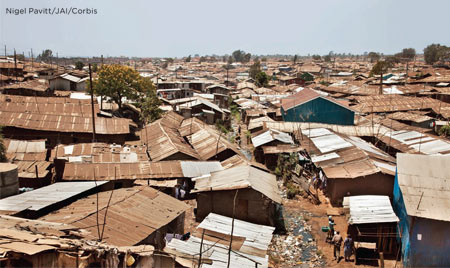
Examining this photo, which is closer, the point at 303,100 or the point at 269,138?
the point at 269,138

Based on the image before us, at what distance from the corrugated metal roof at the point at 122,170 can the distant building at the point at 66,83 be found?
28.3 meters

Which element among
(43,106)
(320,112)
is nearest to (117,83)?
(43,106)

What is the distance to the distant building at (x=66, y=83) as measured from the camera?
4116 centimetres

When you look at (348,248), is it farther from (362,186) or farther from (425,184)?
(362,186)

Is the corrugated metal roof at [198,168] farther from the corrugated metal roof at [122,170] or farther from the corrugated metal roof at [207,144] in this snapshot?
the corrugated metal roof at [207,144]

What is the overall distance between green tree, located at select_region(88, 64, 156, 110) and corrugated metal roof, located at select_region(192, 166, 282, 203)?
17.4 metres

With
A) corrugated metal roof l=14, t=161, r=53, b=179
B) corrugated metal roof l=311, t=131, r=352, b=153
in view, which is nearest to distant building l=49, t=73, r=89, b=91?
corrugated metal roof l=14, t=161, r=53, b=179

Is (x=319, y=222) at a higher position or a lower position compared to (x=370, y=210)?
lower

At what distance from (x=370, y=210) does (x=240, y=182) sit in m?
4.72

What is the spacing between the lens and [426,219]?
10570 millimetres

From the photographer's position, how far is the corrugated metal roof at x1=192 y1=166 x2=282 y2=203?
13.8 metres

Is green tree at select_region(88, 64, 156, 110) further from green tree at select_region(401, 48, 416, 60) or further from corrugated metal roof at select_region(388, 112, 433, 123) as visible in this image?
green tree at select_region(401, 48, 416, 60)

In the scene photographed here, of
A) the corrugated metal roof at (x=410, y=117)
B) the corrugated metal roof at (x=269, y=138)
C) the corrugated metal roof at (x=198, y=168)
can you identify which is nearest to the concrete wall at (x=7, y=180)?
the corrugated metal roof at (x=198, y=168)

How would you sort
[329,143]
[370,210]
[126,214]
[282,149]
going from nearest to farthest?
[126,214] < [370,210] < [329,143] < [282,149]
